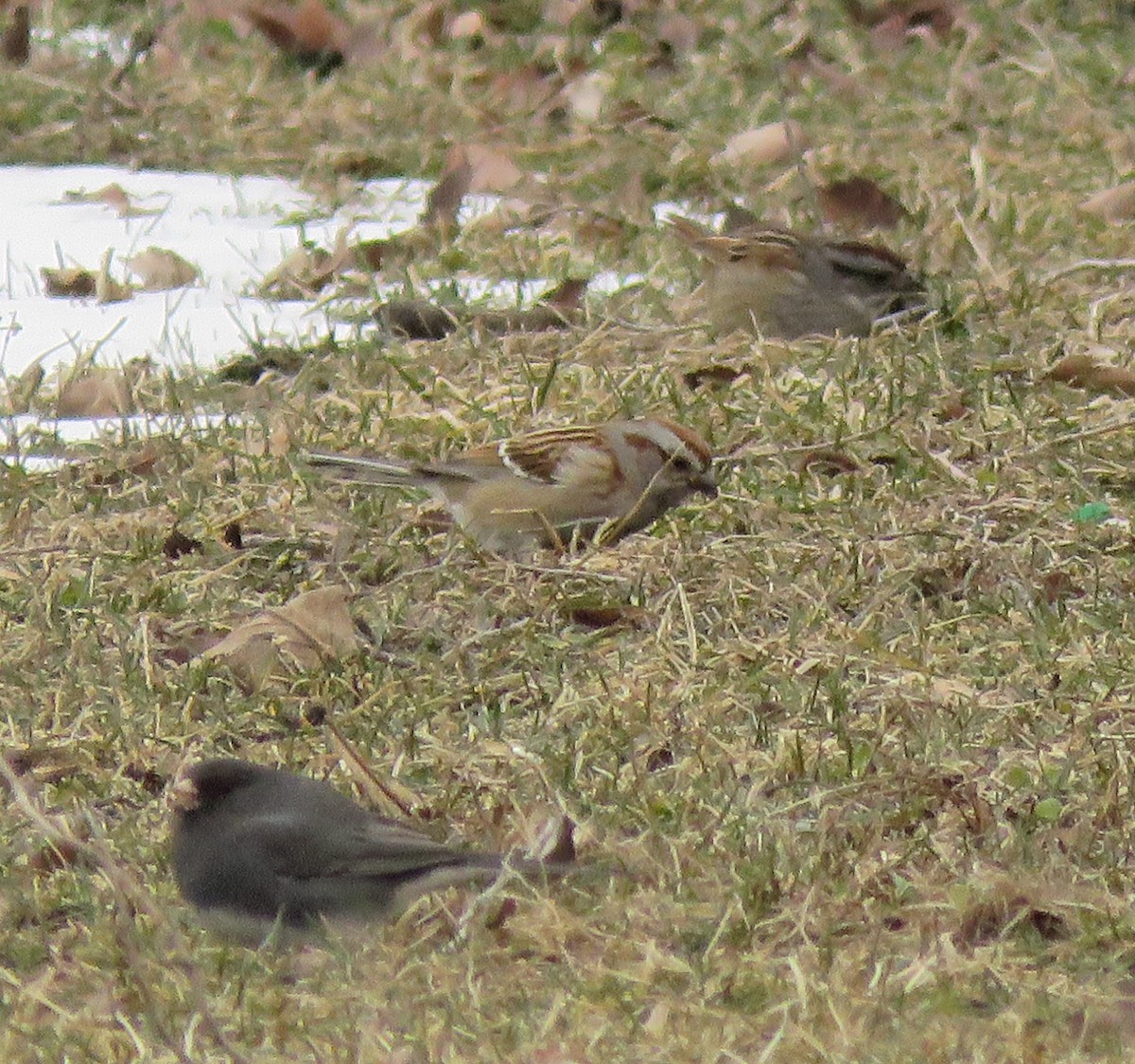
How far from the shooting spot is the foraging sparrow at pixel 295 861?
11.6ft

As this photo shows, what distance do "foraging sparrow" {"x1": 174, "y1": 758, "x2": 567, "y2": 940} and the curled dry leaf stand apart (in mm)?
5215

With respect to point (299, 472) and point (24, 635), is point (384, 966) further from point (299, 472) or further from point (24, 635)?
point (299, 472)

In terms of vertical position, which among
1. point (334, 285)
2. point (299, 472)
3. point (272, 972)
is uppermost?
point (272, 972)

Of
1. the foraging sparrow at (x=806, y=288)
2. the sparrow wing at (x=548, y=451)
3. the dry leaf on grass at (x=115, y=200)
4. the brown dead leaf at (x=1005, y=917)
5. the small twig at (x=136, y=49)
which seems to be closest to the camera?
the brown dead leaf at (x=1005, y=917)

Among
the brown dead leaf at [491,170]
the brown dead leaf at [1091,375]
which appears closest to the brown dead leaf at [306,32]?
the brown dead leaf at [491,170]

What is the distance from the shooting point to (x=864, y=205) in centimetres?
773

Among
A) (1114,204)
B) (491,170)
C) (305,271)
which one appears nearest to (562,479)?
(305,271)

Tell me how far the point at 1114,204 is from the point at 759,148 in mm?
1380

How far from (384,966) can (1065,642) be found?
174 centimetres

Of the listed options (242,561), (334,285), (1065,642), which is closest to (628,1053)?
(1065,642)

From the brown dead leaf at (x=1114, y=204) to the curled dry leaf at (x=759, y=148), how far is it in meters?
1.14

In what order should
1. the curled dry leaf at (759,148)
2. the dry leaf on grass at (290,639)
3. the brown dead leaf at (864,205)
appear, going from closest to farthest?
the dry leaf on grass at (290,639), the brown dead leaf at (864,205), the curled dry leaf at (759,148)

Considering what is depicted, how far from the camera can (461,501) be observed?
5.31 meters

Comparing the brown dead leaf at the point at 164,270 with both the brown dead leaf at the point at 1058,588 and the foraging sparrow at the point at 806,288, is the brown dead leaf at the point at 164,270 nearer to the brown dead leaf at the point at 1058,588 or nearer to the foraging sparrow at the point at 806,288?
the foraging sparrow at the point at 806,288
